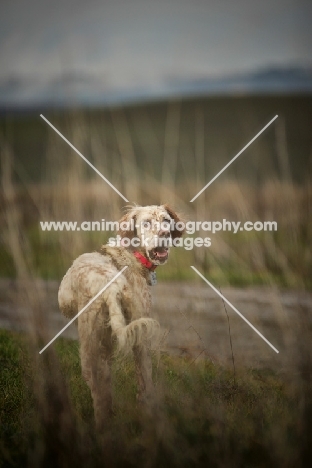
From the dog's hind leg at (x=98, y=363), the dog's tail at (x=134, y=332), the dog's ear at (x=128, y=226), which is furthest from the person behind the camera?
the dog's ear at (x=128, y=226)

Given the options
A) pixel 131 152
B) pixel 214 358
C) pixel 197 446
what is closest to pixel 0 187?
pixel 131 152

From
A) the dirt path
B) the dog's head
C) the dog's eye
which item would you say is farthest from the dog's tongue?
the dirt path

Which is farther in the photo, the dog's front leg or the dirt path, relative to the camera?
the dirt path

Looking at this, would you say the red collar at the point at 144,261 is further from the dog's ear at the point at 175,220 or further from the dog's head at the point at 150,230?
the dog's ear at the point at 175,220

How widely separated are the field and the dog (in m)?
0.07

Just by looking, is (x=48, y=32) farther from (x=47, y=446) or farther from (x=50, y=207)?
(x=47, y=446)

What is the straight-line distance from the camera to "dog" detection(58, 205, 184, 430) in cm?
250

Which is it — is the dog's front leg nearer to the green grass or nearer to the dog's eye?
the green grass

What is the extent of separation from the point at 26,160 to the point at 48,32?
26.1 inches

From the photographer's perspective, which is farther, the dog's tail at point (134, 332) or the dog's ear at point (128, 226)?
the dog's ear at point (128, 226)

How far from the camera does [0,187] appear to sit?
3002 mm

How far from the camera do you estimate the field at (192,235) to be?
102 inches

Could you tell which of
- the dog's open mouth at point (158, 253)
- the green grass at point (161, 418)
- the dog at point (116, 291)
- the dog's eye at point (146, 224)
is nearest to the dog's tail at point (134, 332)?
the dog at point (116, 291)

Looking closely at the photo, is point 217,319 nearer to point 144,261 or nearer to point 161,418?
point 144,261
